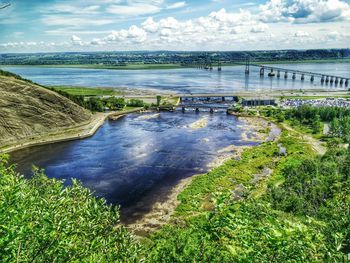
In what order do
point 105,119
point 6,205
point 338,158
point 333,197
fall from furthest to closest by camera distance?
point 105,119, point 338,158, point 333,197, point 6,205

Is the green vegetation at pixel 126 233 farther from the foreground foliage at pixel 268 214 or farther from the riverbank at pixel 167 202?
the riverbank at pixel 167 202

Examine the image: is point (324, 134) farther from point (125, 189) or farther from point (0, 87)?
point (0, 87)

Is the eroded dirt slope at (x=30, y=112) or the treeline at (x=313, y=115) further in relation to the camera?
the treeline at (x=313, y=115)

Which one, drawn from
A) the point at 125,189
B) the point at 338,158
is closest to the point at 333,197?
the point at 338,158

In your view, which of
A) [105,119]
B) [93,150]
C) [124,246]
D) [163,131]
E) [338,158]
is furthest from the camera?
[105,119]

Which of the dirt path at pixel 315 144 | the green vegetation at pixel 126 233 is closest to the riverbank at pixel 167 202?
the dirt path at pixel 315 144
